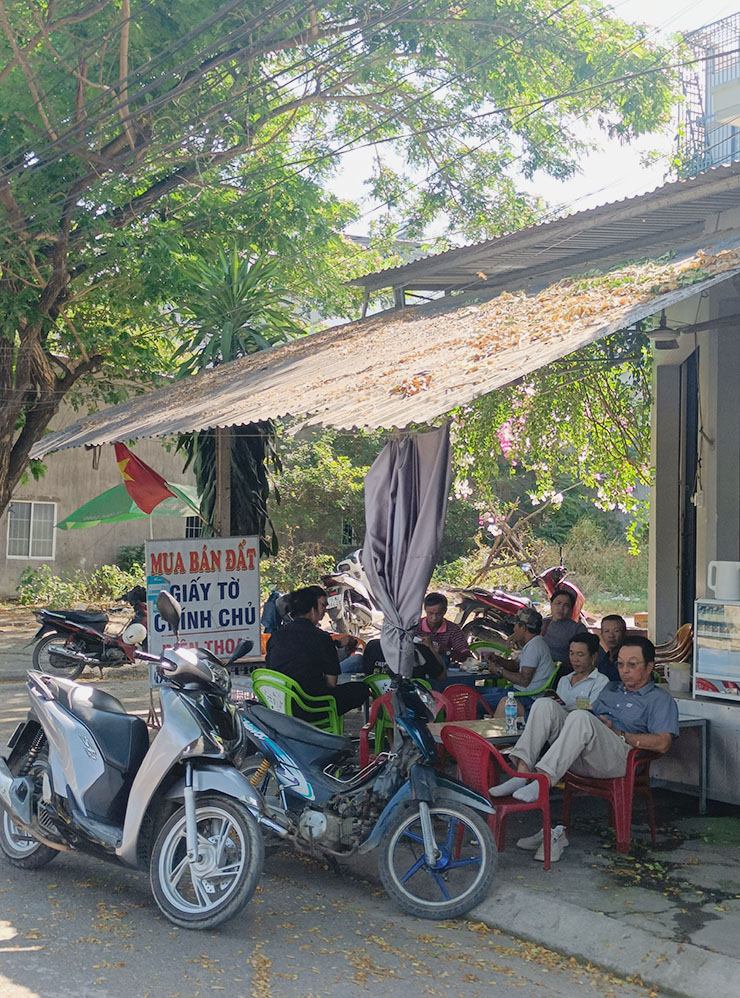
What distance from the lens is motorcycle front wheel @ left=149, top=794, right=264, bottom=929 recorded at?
467cm

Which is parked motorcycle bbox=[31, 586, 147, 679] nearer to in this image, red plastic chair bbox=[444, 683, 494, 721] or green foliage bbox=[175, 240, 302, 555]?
green foliage bbox=[175, 240, 302, 555]

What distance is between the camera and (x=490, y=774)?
573 centimetres

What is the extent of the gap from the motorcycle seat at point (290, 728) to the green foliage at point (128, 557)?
16.3 m

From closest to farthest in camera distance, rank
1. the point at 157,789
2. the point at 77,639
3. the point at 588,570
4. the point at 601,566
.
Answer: the point at 157,789, the point at 77,639, the point at 601,566, the point at 588,570

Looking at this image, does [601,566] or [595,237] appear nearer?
[595,237]

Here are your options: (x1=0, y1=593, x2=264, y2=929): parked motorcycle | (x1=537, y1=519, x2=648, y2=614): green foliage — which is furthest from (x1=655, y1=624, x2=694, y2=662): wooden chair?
(x1=537, y1=519, x2=648, y2=614): green foliage

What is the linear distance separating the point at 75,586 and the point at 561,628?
13781mm

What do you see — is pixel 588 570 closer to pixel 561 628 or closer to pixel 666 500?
pixel 666 500

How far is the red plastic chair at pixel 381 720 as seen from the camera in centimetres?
689

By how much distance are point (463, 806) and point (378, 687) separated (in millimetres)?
3024

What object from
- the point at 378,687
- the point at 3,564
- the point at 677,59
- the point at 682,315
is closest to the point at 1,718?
the point at 378,687

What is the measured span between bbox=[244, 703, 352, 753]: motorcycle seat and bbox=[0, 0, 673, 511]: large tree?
6875mm

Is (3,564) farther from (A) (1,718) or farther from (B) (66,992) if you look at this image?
(B) (66,992)

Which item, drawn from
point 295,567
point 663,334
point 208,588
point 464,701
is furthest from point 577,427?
point 295,567
